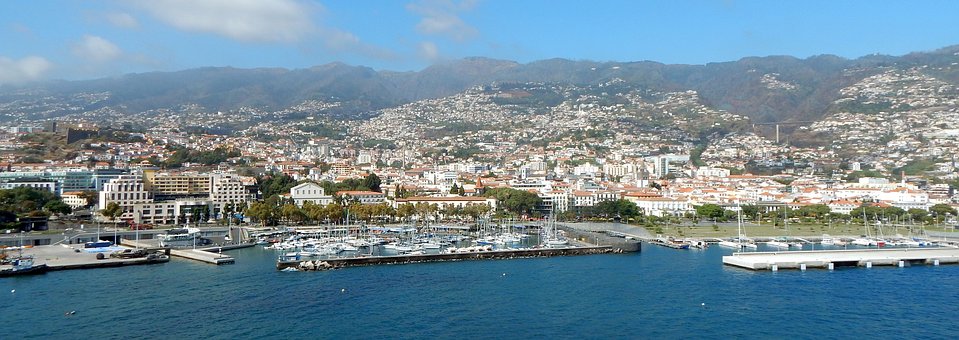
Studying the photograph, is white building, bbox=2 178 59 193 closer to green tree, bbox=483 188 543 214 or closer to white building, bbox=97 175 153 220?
white building, bbox=97 175 153 220

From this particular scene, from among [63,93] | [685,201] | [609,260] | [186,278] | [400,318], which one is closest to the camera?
[400,318]

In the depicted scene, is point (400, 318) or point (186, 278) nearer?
point (400, 318)

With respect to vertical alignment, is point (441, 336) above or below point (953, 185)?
below

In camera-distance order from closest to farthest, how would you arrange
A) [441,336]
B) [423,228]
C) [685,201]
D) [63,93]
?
[441,336] → [423,228] → [685,201] → [63,93]

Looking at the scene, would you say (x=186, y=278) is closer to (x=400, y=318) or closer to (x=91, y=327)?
(x=91, y=327)

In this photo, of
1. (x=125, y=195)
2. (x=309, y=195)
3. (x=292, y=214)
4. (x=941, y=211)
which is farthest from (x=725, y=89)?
(x=125, y=195)

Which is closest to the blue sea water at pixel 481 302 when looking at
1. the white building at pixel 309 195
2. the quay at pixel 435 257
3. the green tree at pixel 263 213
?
the quay at pixel 435 257

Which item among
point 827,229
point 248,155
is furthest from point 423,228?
point 248,155

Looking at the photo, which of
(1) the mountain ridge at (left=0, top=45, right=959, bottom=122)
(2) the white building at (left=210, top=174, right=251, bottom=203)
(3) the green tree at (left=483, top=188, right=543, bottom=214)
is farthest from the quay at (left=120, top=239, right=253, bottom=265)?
(1) the mountain ridge at (left=0, top=45, right=959, bottom=122)
